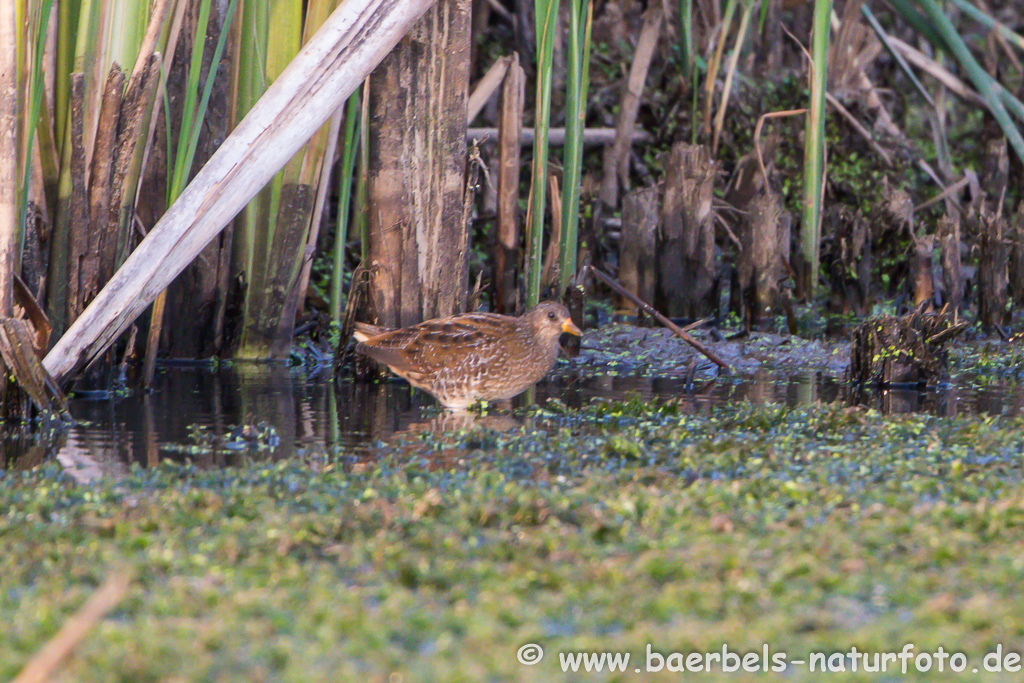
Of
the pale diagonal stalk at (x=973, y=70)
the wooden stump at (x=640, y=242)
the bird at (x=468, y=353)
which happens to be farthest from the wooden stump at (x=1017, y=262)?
the bird at (x=468, y=353)

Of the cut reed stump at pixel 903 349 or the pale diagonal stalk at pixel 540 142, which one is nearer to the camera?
the pale diagonal stalk at pixel 540 142

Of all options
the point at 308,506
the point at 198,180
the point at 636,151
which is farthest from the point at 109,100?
the point at 636,151

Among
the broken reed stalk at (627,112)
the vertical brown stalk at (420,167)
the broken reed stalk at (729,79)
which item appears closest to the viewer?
the vertical brown stalk at (420,167)

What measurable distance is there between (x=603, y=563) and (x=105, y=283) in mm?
3803

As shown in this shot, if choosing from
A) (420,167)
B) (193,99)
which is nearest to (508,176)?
(420,167)

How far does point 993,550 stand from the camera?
10.9 feet

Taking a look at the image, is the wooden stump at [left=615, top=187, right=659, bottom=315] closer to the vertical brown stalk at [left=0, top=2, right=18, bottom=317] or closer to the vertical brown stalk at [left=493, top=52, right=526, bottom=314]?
the vertical brown stalk at [left=493, top=52, right=526, bottom=314]

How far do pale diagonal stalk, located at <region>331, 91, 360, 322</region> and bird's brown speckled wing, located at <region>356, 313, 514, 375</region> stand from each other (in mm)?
1145

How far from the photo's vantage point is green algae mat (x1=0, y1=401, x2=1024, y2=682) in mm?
2592

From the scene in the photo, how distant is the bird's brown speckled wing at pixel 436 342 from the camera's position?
646 centimetres

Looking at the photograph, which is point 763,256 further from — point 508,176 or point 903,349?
point 508,176

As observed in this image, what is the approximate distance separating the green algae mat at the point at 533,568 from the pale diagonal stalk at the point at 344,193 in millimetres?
2766

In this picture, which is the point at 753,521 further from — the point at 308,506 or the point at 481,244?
the point at 481,244

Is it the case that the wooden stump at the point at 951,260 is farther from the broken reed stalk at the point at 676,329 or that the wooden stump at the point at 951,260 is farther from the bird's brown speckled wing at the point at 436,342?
the bird's brown speckled wing at the point at 436,342
